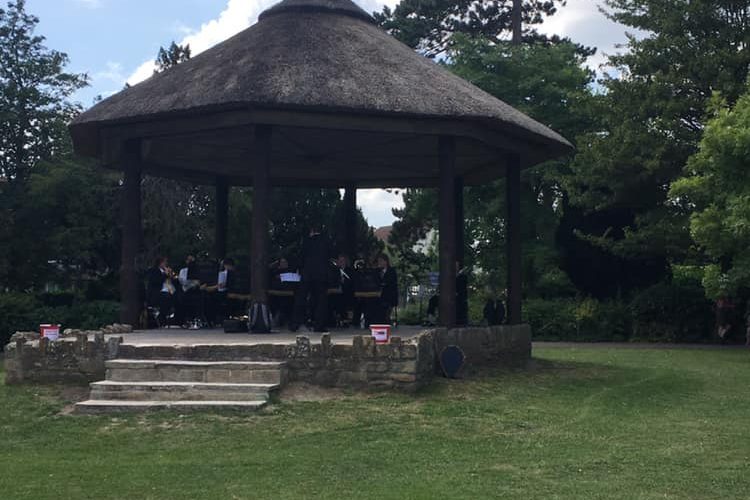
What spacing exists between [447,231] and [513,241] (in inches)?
113

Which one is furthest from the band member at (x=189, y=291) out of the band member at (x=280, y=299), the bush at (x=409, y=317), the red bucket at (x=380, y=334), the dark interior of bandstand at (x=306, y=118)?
the bush at (x=409, y=317)

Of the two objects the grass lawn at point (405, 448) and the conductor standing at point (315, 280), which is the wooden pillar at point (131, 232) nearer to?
the conductor standing at point (315, 280)

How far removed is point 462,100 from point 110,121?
18.9 feet

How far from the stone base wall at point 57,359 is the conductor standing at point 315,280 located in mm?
3592

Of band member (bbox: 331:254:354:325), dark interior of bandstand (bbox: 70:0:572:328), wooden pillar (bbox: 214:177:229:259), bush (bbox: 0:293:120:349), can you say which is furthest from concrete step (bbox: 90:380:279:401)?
bush (bbox: 0:293:120:349)

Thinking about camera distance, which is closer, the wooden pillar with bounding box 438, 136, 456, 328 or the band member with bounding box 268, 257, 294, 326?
the wooden pillar with bounding box 438, 136, 456, 328

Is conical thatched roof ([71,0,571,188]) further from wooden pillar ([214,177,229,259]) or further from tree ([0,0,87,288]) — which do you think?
tree ([0,0,87,288])

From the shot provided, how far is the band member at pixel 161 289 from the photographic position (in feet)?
55.9

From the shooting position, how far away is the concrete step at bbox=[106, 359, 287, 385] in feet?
37.4

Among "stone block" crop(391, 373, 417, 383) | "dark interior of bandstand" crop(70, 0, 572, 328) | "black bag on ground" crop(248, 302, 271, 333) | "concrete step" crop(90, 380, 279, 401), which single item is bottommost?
"concrete step" crop(90, 380, 279, 401)

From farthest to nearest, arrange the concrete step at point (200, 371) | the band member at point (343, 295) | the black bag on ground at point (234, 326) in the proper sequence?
the band member at point (343, 295) → the black bag on ground at point (234, 326) → the concrete step at point (200, 371)

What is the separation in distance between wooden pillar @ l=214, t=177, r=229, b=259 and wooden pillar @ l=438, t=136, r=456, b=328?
24.1ft

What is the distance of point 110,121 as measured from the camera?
47.3 ft

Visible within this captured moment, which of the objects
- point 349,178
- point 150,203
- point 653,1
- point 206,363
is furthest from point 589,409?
point 150,203
